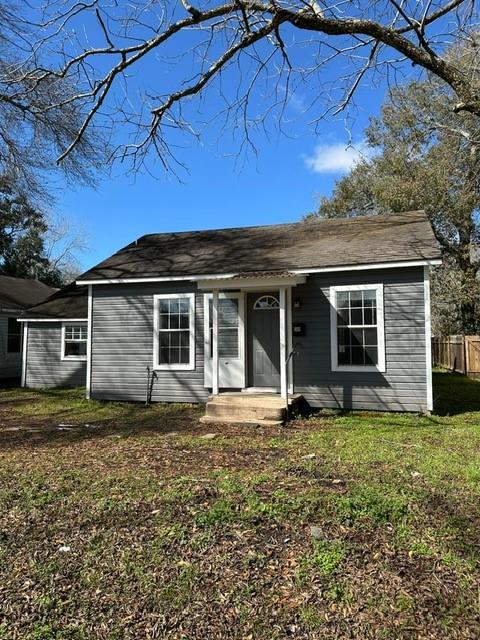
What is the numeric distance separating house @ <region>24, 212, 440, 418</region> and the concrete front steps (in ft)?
0.51

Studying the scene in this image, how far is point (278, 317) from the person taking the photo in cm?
1044

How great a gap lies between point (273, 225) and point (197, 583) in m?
11.5

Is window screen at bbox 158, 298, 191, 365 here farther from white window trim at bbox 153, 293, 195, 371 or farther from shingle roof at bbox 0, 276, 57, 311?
shingle roof at bbox 0, 276, 57, 311

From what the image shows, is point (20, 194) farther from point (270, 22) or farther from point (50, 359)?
point (270, 22)

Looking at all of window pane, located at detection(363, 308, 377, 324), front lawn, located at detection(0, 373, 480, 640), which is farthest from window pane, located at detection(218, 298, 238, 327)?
front lawn, located at detection(0, 373, 480, 640)

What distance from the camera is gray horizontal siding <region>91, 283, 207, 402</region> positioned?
11.1m

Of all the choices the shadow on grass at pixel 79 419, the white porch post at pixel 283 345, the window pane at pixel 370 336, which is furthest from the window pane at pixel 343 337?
the shadow on grass at pixel 79 419

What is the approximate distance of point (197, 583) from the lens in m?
3.10

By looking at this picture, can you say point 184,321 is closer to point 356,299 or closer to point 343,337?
point 343,337

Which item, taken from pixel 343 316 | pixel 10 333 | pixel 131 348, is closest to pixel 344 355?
pixel 343 316

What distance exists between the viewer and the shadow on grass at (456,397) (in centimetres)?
1007

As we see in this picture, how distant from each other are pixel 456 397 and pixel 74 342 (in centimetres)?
1166

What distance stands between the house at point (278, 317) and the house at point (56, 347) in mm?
3641

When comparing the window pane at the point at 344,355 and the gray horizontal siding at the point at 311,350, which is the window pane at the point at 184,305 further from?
the window pane at the point at 344,355
